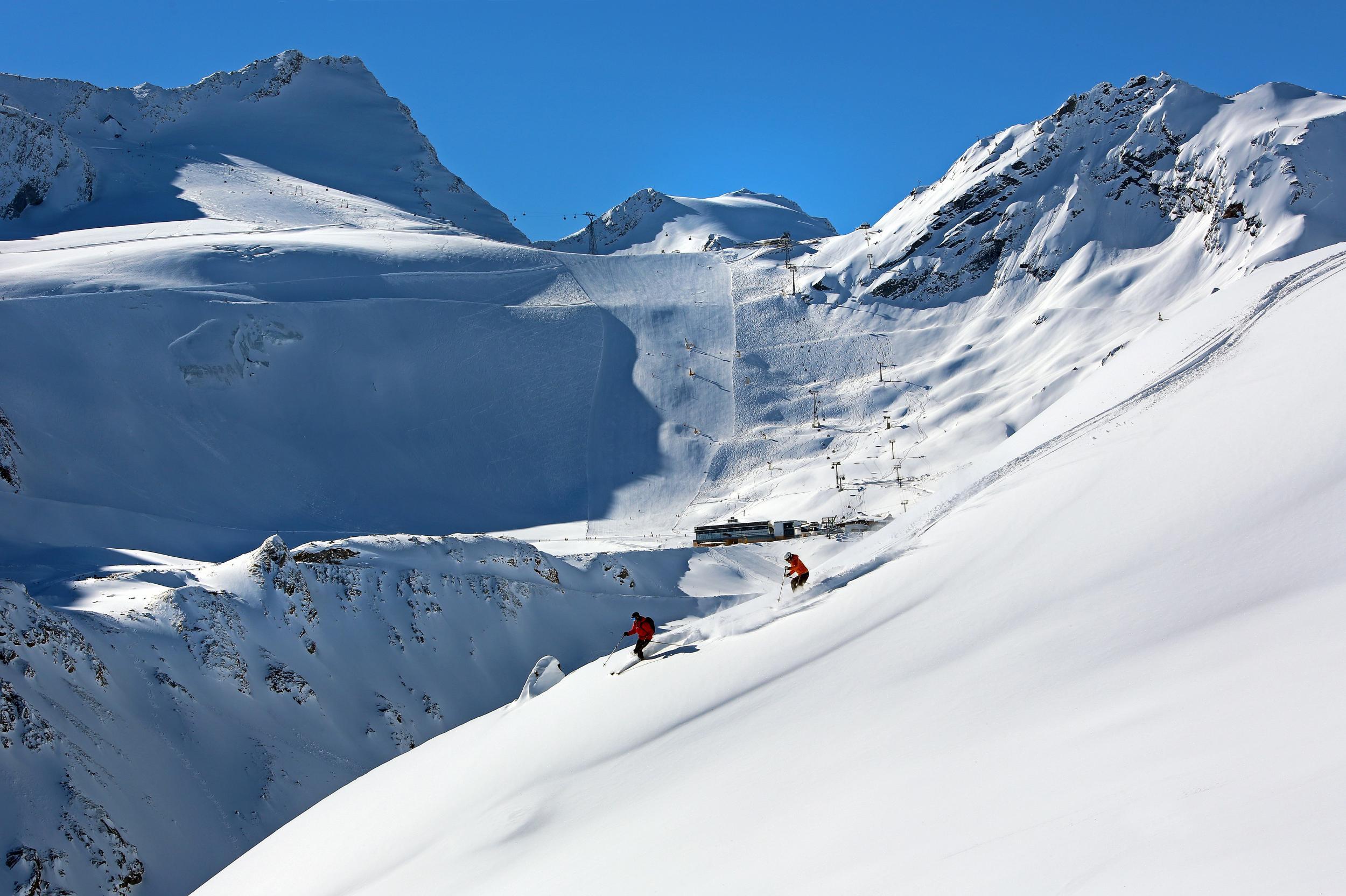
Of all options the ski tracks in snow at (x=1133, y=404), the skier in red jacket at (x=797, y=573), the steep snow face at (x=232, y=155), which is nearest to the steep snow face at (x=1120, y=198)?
the ski tracks in snow at (x=1133, y=404)

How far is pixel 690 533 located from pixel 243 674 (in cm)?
2373

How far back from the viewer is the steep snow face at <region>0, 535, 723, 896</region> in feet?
63.7

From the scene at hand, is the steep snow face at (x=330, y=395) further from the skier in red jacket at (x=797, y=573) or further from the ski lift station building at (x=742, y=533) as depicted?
the skier in red jacket at (x=797, y=573)

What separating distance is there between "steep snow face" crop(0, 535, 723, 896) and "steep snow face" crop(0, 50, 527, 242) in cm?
4969

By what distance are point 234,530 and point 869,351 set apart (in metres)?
36.8

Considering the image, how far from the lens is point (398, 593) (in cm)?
3052

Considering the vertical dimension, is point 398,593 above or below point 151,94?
below

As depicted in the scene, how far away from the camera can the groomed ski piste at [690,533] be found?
866 cm

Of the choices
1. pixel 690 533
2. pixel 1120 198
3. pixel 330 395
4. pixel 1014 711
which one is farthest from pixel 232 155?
pixel 1014 711

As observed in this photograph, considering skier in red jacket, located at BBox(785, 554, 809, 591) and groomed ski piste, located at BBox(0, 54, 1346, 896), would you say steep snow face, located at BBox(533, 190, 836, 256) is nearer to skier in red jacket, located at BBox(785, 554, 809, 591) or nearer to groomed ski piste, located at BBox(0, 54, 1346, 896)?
groomed ski piste, located at BBox(0, 54, 1346, 896)

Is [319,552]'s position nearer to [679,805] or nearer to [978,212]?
[679,805]

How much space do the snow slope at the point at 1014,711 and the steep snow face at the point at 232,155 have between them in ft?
220

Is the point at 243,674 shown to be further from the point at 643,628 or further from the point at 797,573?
the point at 797,573

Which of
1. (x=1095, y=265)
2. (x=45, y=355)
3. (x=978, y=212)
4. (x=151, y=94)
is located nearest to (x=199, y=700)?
(x=45, y=355)
